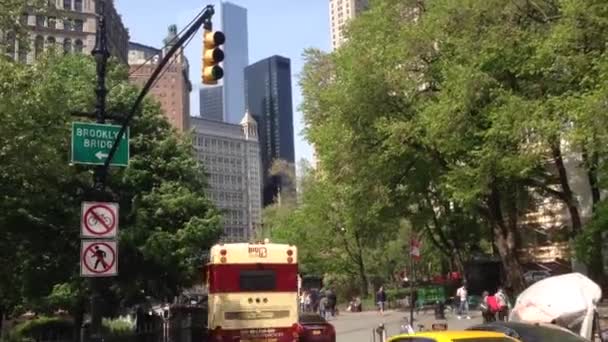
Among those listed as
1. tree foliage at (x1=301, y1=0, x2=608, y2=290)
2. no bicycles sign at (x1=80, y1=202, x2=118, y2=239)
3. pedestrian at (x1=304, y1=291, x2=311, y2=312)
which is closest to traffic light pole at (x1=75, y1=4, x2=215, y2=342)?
no bicycles sign at (x1=80, y1=202, x2=118, y2=239)

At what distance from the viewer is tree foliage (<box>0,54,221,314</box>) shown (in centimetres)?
1800

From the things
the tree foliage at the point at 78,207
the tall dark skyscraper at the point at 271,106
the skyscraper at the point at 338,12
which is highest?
the tall dark skyscraper at the point at 271,106

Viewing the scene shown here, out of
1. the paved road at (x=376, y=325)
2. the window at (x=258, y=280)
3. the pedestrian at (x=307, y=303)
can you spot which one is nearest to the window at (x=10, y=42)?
the window at (x=258, y=280)

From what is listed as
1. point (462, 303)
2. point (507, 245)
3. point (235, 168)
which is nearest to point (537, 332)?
point (507, 245)

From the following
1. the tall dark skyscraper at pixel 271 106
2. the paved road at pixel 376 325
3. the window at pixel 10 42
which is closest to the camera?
the window at pixel 10 42

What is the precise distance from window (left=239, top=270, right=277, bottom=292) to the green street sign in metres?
Answer: 6.65

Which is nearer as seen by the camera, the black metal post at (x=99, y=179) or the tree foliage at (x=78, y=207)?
the black metal post at (x=99, y=179)

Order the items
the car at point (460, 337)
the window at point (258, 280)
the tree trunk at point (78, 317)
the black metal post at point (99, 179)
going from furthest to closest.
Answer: the tree trunk at point (78, 317) → the window at point (258, 280) → the black metal post at point (99, 179) → the car at point (460, 337)

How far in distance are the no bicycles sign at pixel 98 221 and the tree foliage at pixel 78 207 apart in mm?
3421

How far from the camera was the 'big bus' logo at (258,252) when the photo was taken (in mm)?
21153

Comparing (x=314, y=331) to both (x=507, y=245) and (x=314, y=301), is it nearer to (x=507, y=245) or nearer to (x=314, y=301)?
(x=507, y=245)

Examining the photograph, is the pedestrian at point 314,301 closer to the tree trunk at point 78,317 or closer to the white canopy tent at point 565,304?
the tree trunk at point 78,317

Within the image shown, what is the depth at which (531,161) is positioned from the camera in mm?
23969

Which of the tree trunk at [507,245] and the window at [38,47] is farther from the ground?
the window at [38,47]
